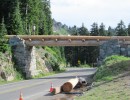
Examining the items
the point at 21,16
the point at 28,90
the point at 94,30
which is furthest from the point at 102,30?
the point at 28,90

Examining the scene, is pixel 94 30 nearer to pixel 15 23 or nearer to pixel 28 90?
pixel 15 23

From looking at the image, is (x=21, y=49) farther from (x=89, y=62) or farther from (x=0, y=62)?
(x=89, y=62)

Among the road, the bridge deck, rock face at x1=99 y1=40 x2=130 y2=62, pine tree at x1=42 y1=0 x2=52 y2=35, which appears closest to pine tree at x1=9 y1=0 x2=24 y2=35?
the bridge deck

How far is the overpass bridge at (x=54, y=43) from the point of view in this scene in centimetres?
4906

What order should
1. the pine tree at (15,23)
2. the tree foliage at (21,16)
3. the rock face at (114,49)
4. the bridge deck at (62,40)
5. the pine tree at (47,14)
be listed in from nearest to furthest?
the rock face at (114,49)
the bridge deck at (62,40)
the pine tree at (15,23)
the tree foliage at (21,16)
the pine tree at (47,14)

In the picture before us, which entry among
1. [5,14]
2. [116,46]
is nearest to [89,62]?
[5,14]

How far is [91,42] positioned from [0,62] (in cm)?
1364

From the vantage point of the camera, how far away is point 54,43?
168 ft

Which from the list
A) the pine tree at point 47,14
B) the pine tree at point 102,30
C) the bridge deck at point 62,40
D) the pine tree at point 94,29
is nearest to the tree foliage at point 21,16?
the bridge deck at point 62,40

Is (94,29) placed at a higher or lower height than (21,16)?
lower

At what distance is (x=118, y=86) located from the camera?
68.2 ft

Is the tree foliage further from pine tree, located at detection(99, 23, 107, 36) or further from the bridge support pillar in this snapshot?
pine tree, located at detection(99, 23, 107, 36)

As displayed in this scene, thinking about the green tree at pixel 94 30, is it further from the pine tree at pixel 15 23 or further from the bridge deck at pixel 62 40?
the bridge deck at pixel 62 40

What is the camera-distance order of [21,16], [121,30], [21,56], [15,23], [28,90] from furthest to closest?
[121,30] < [21,16] < [15,23] < [21,56] < [28,90]
